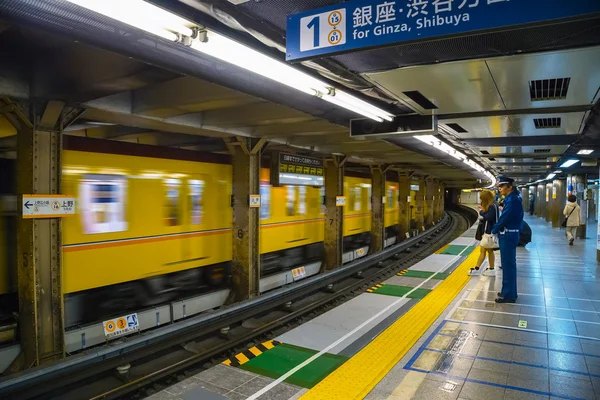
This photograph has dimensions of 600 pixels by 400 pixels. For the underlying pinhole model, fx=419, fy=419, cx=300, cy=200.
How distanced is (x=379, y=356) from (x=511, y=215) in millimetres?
3341

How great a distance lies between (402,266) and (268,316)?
5803 millimetres

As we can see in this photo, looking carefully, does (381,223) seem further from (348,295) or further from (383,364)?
(383,364)

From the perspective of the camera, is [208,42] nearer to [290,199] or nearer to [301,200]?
[290,199]

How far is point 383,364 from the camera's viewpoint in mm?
4203

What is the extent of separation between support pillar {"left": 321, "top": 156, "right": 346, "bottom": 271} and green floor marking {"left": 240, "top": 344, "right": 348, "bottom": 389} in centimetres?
599

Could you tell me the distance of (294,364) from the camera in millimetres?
4531

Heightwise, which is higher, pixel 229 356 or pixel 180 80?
pixel 180 80

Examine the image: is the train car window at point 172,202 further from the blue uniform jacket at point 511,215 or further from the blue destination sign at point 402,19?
the blue uniform jacket at point 511,215

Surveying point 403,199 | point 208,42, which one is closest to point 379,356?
point 208,42

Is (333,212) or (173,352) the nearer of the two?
(173,352)

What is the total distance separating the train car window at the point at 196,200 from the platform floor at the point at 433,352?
2.57 meters

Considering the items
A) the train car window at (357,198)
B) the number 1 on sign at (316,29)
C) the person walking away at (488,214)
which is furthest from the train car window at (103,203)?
the train car window at (357,198)

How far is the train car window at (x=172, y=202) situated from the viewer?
6.43 metres

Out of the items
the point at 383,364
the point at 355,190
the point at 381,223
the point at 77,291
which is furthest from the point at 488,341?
the point at 381,223
